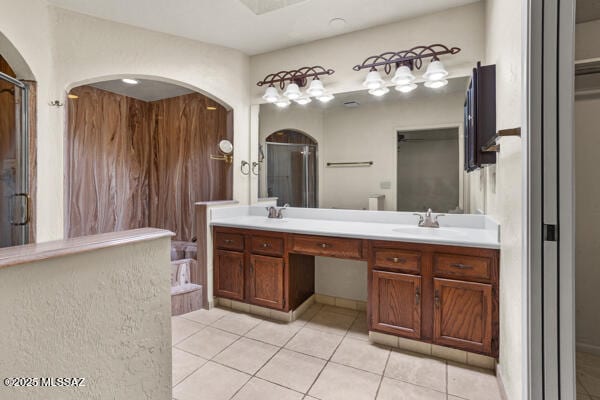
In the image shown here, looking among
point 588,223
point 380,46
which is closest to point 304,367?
point 588,223

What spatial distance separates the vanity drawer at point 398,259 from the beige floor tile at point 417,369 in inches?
22.8

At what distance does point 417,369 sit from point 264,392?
0.96 meters

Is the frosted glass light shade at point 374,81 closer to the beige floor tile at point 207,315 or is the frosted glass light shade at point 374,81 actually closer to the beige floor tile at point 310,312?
the beige floor tile at point 310,312

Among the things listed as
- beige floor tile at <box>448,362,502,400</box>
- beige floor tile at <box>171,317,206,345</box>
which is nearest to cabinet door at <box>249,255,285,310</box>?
beige floor tile at <box>171,317,206,345</box>

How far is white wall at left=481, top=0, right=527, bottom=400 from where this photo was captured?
119 cm

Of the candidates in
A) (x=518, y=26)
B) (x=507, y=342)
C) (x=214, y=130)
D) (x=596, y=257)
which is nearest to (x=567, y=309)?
(x=507, y=342)

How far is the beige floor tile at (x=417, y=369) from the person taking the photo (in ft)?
5.54

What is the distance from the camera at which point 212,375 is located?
5.72 ft

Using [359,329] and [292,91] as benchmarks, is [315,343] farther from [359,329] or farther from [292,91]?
[292,91]

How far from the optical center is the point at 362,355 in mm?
1961

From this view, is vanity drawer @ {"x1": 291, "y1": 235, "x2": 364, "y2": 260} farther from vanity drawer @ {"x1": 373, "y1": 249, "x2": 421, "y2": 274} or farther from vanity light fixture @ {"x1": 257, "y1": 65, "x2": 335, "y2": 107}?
vanity light fixture @ {"x1": 257, "y1": 65, "x2": 335, "y2": 107}

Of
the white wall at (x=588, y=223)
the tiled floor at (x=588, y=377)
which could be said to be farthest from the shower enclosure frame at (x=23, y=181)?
the white wall at (x=588, y=223)

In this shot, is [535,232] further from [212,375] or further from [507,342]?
[212,375]

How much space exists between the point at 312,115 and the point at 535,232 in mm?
2237
